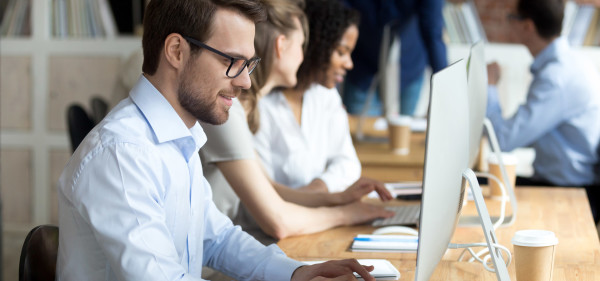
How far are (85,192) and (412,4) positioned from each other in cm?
263

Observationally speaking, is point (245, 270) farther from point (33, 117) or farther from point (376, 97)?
point (33, 117)

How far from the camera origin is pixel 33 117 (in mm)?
4324

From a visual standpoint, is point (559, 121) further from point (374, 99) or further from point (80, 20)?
point (80, 20)

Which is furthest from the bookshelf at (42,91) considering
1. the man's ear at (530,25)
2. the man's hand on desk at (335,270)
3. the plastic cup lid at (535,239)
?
the plastic cup lid at (535,239)

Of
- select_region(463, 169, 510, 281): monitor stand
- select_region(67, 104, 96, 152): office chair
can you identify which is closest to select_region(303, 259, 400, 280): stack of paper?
select_region(463, 169, 510, 281): monitor stand

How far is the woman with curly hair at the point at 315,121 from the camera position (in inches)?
93.4

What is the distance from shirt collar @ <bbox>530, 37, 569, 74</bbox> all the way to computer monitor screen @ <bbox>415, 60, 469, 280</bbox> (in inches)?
74.8

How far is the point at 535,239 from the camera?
1.33 metres

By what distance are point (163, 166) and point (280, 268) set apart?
312mm

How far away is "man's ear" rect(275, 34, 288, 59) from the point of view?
208 cm

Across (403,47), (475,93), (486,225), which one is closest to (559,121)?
(403,47)

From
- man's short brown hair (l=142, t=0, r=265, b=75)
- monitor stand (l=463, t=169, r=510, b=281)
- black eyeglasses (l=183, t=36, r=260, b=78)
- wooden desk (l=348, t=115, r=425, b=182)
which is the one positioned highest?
man's short brown hair (l=142, t=0, r=265, b=75)

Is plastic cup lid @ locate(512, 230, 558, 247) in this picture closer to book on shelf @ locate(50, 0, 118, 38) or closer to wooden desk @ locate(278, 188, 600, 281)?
wooden desk @ locate(278, 188, 600, 281)

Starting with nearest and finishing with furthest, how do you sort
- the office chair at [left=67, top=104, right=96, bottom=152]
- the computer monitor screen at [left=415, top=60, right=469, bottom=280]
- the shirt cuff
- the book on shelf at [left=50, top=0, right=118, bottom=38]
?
the computer monitor screen at [left=415, top=60, right=469, bottom=280] → the shirt cuff → the office chair at [left=67, top=104, right=96, bottom=152] → the book on shelf at [left=50, top=0, right=118, bottom=38]
